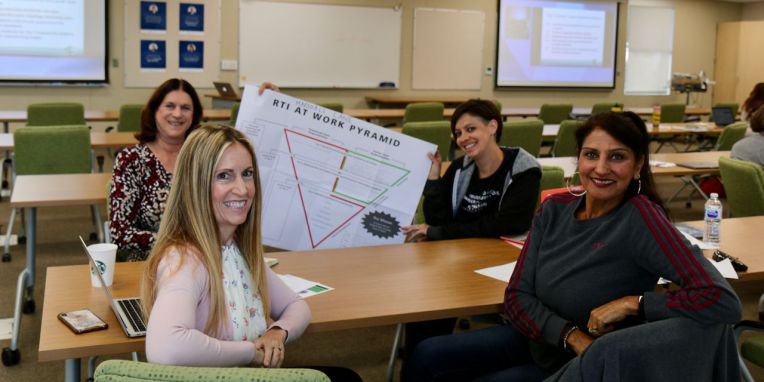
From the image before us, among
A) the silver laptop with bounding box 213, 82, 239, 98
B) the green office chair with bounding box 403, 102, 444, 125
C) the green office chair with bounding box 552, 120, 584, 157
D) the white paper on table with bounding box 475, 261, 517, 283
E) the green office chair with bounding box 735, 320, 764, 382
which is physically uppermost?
the silver laptop with bounding box 213, 82, 239, 98

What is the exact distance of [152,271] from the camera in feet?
6.03

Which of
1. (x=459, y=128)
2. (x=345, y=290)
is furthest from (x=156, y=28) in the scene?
(x=345, y=290)

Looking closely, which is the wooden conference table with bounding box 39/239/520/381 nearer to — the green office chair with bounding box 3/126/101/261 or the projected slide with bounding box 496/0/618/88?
the green office chair with bounding box 3/126/101/261

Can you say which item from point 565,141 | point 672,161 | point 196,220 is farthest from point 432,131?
point 196,220

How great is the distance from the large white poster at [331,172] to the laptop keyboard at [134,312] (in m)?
1.06

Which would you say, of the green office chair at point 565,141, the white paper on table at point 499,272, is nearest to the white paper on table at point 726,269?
the white paper on table at point 499,272

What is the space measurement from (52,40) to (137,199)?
24.2 feet

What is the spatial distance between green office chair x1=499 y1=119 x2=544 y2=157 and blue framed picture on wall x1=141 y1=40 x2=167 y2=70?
5.85 metres

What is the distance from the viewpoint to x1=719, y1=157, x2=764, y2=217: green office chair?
3.87 meters

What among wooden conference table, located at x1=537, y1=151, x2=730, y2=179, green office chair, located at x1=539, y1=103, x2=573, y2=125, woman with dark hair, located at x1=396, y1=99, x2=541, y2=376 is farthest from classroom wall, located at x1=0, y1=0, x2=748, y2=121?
woman with dark hair, located at x1=396, y1=99, x2=541, y2=376

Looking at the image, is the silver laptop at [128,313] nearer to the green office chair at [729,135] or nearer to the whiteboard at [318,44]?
the green office chair at [729,135]

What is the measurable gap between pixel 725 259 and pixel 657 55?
12288 mm

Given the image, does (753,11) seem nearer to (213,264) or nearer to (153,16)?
(153,16)

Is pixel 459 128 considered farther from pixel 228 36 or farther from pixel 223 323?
pixel 228 36
